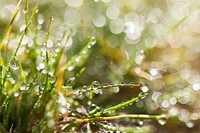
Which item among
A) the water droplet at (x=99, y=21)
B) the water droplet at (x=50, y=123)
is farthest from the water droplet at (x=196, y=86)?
the water droplet at (x=50, y=123)

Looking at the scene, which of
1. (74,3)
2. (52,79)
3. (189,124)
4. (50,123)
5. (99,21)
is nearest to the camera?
(50,123)

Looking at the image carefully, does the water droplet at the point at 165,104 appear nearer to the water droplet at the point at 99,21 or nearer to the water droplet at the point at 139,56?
the water droplet at the point at 139,56

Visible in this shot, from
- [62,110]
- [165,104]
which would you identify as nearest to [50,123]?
[62,110]

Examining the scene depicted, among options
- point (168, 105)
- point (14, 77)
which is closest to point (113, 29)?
point (168, 105)

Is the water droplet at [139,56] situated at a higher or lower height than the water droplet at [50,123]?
higher

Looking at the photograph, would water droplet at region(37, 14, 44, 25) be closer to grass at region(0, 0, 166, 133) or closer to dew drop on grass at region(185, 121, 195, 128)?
grass at region(0, 0, 166, 133)

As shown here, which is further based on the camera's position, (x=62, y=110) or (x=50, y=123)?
(x=62, y=110)

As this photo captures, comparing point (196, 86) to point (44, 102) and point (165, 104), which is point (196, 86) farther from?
point (44, 102)

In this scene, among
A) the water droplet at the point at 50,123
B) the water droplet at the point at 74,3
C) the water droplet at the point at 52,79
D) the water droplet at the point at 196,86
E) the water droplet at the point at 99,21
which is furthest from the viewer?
the water droplet at the point at 74,3

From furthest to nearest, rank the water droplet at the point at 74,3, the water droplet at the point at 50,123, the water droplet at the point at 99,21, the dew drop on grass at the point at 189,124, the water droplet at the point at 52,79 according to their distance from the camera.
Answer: the water droplet at the point at 74,3 → the water droplet at the point at 99,21 → the dew drop on grass at the point at 189,124 → the water droplet at the point at 52,79 → the water droplet at the point at 50,123

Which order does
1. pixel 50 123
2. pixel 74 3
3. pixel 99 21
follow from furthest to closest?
1. pixel 74 3
2. pixel 99 21
3. pixel 50 123
